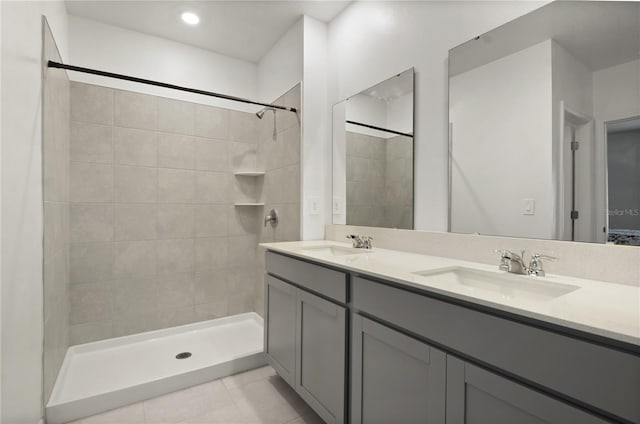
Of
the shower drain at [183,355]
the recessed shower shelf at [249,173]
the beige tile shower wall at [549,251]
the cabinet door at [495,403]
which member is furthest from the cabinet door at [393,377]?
the recessed shower shelf at [249,173]

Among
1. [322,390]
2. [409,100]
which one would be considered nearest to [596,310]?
[322,390]

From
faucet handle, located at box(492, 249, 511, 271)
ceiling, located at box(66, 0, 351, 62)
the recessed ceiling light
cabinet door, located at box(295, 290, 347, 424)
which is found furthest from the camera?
the recessed ceiling light

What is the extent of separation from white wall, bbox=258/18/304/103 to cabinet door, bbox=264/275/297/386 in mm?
1620

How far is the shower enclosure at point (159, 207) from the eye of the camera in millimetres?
2352

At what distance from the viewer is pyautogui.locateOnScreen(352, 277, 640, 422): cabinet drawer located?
2.05ft

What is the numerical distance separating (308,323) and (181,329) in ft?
5.60

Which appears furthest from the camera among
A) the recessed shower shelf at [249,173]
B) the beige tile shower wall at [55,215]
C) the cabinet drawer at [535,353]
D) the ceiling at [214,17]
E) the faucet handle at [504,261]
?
the recessed shower shelf at [249,173]

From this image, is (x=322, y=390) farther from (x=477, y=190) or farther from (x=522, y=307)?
(x=477, y=190)

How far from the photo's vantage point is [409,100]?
1810 millimetres

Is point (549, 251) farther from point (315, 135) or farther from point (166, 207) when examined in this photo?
point (166, 207)

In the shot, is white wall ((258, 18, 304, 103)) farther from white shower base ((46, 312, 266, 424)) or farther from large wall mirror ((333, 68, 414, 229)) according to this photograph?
white shower base ((46, 312, 266, 424))

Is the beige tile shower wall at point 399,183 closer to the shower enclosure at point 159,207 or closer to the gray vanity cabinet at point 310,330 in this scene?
the gray vanity cabinet at point 310,330

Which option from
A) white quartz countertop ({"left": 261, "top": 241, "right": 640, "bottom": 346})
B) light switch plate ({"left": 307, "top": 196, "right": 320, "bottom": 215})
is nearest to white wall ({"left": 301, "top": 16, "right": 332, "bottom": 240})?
light switch plate ({"left": 307, "top": 196, "right": 320, "bottom": 215})

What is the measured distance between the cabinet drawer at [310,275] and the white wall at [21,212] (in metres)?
1.16
